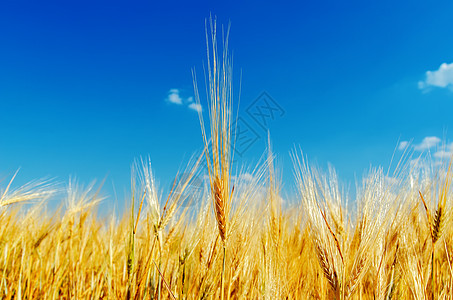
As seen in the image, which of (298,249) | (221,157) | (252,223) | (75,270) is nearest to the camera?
(221,157)

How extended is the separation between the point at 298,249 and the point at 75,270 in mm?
1866

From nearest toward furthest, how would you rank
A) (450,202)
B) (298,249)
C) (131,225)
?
1. (131,225)
2. (450,202)
3. (298,249)

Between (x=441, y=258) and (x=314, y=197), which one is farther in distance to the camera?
(x=441, y=258)

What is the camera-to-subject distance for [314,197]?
1553mm

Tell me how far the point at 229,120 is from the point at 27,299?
203cm

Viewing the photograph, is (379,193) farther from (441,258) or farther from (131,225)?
(441,258)

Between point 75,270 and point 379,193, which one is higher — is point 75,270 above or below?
below

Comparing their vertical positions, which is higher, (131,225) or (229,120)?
(229,120)

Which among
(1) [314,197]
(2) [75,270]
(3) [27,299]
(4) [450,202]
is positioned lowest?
(3) [27,299]

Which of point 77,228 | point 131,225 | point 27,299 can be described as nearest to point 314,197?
point 131,225

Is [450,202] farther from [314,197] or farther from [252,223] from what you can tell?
[252,223]

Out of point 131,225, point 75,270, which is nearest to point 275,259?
point 131,225

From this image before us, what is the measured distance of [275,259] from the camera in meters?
2.08

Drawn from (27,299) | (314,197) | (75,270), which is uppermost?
(314,197)
